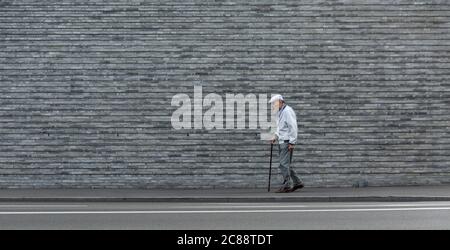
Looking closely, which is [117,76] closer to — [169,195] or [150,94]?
[150,94]

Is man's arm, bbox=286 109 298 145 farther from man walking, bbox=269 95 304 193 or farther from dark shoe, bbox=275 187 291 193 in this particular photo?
dark shoe, bbox=275 187 291 193

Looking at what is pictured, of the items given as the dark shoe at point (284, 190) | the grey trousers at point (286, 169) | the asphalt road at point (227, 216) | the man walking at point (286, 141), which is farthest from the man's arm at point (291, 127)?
the asphalt road at point (227, 216)

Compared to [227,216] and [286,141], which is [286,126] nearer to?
[286,141]

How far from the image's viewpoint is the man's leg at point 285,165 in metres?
20.3

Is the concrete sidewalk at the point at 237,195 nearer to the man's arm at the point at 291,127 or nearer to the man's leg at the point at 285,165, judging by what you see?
the man's leg at the point at 285,165

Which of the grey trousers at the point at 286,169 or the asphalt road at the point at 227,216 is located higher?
the grey trousers at the point at 286,169

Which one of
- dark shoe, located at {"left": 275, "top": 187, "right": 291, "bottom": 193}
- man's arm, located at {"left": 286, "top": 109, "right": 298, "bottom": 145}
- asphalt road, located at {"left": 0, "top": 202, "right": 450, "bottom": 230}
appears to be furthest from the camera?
man's arm, located at {"left": 286, "top": 109, "right": 298, "bottom": 145}

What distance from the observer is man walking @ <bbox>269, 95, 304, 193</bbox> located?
2041 cm

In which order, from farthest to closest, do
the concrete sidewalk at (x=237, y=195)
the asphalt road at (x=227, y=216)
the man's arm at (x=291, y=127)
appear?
the man's arm at (x=291, y=127) → the concrete sidewalk at (x=237, y=195) → the asphalt road at (x=227, y=216)

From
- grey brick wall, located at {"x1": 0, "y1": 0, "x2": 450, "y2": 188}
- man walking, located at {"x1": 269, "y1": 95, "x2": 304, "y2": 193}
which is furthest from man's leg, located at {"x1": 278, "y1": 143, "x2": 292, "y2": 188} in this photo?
grey brick wall, located at {"x1": 0, "y1": 0, "x2": 450, "y2": 188}

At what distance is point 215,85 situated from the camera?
2444 cm

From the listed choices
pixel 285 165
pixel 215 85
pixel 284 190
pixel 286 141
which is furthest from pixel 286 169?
pixel 215 85
